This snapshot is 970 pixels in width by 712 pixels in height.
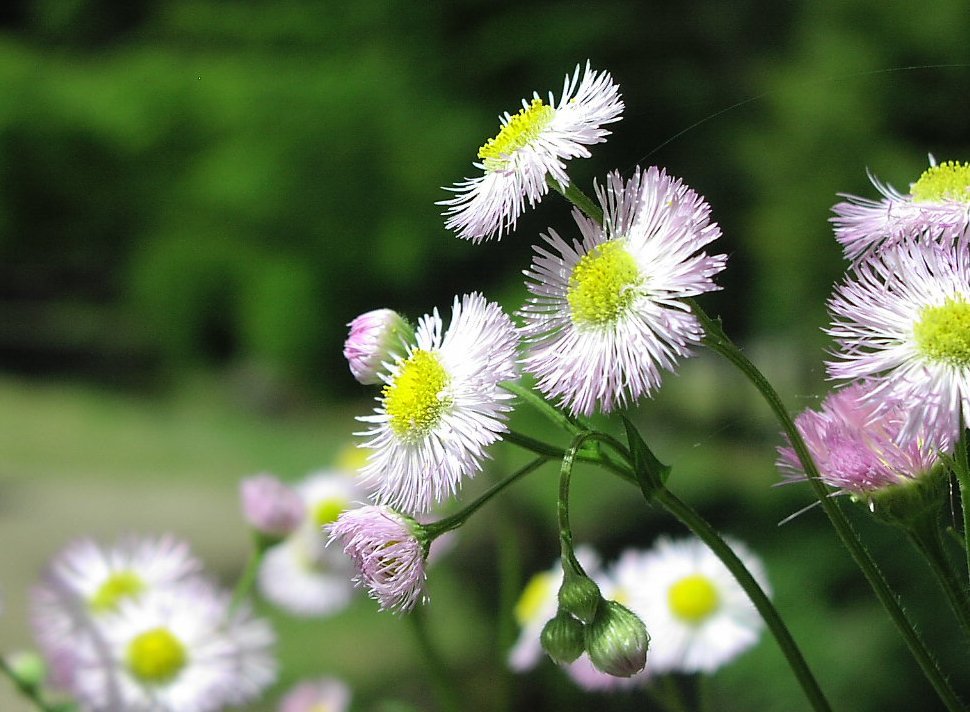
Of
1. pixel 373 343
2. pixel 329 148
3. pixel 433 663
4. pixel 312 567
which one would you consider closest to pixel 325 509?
pixel 312 567

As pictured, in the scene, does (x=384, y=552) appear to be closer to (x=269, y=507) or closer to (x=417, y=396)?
(x=417, y=396)

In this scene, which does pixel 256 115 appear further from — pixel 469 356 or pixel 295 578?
pixel 469 356

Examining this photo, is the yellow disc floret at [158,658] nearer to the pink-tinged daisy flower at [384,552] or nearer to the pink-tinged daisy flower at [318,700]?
the pink-tinged daisy flower at [318,700]

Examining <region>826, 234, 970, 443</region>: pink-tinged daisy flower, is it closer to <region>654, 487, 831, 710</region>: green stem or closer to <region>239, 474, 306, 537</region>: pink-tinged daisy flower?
<region>654, 487, 831, 710</region>: green stem

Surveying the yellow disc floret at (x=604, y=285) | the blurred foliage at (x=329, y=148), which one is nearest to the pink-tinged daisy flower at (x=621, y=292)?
the yellow disc floret at (x=604, y=285)

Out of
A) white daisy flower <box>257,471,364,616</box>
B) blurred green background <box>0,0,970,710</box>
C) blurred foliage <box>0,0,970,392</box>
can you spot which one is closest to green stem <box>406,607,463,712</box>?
blurred green background <box>0,0,970,710</box>

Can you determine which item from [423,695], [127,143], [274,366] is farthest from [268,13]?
[423,695]

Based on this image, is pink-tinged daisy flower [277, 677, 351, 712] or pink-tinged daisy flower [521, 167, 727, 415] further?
pink-tinged daisy flower [277, 677, 351, 712]
